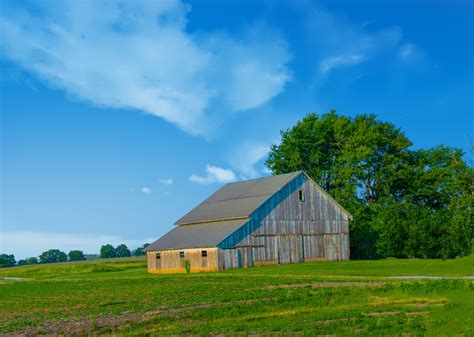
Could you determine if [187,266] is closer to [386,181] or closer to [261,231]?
[261,231]

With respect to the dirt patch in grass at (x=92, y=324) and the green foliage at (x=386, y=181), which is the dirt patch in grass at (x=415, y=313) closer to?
the dirt patch in grass at (x=92, y=324)

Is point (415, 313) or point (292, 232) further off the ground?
point (292, 232)

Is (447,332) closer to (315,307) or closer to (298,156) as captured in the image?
(315,307)

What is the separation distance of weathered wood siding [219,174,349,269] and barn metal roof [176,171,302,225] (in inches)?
46.1

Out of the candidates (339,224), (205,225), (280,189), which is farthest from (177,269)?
(339,224)

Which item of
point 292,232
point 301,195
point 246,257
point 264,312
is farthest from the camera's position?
point 301,195

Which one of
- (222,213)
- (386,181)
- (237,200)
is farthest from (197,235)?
(386,181)

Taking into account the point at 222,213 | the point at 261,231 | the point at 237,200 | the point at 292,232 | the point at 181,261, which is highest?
the point at 237,200

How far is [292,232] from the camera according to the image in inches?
2672

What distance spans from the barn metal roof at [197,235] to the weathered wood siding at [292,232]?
3.68 feet

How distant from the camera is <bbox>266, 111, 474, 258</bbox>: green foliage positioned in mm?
73562

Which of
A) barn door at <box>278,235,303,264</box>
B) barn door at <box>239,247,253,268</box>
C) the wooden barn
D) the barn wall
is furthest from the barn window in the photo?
the barn wall

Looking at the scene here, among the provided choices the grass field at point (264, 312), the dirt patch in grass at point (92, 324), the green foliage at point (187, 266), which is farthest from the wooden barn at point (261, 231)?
the dirt patch in grass at point (92, 324)

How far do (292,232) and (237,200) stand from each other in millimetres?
8105
